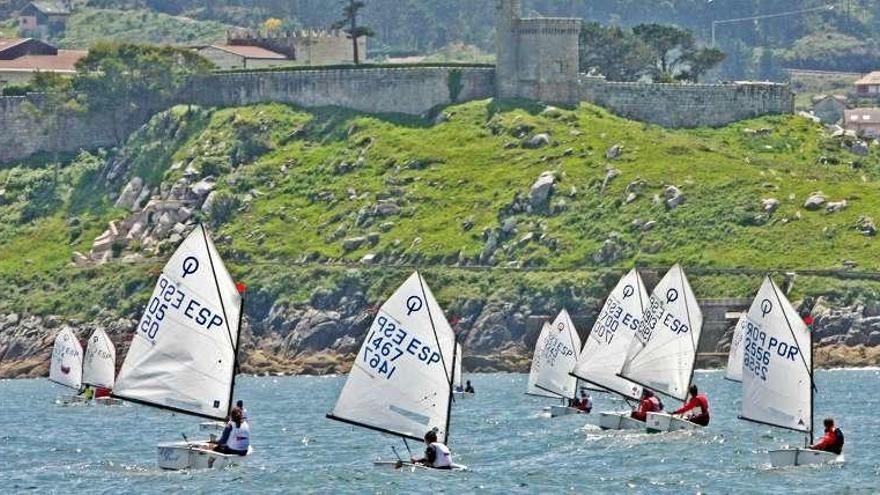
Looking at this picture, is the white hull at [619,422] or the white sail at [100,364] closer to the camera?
the white hull at [619,422]

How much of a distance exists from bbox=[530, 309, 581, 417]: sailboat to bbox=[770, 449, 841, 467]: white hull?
29374mm

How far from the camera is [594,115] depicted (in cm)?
18712

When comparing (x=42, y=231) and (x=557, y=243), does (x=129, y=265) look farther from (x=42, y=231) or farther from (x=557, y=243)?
(x=557, y=243)

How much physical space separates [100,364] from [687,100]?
2891 inches

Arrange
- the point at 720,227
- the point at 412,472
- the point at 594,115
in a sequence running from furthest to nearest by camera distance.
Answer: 1. the point at 594,115
2. the point at 720,227
3. the point at 412,472

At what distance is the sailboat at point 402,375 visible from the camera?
77750 mm

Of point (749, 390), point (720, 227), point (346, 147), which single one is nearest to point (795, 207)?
point (720, 227)

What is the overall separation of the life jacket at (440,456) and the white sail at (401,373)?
53cm

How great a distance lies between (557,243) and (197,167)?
32.0m

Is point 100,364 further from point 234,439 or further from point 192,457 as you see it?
point 234,439

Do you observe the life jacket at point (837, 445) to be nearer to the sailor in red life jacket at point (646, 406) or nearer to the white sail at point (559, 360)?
the sailor in red life jacket at point (646, 406)

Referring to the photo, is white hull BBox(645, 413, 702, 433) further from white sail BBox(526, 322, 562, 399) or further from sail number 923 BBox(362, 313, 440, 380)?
white sail BBox(526, 322, 562, 399)

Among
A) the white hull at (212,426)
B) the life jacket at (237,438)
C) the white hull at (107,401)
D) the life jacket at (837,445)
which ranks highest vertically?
the life jacket at (237,438)

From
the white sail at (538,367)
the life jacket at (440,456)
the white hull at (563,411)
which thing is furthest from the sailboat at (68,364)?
the life jacket at (440,456)
